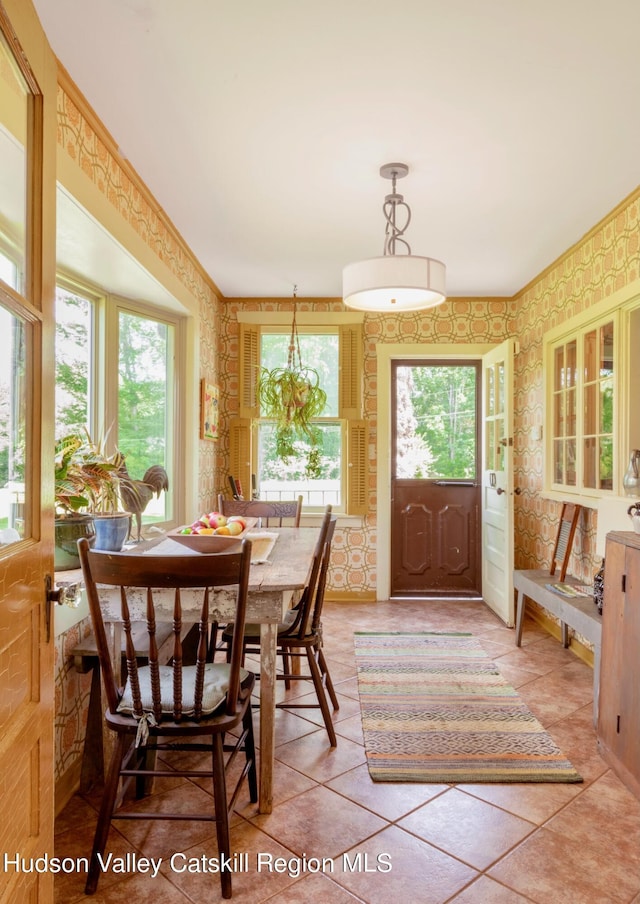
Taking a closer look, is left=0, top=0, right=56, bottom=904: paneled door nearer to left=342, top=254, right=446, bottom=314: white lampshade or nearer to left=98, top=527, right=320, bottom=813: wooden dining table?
left=98, top=527, right=320, bottom=813: wooden dining table

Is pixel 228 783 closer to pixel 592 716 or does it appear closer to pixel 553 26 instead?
pixel 592 716

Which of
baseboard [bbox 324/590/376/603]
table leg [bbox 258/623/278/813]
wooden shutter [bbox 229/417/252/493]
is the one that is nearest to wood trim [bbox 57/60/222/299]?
wooden shutter [bbox 229/417/252/493]

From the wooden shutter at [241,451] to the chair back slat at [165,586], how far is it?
3420mm

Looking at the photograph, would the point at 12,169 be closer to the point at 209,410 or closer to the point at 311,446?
the point at 209,410

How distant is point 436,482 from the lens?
5.40m

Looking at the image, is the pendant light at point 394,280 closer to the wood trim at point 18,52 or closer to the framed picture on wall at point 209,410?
the wood trim at point 18,52

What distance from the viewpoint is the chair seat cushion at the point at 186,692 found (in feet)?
5.88

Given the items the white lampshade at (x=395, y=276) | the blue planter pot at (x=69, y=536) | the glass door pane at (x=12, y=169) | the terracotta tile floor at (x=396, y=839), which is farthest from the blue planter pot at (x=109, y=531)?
the white lampshade at (x=395, y=276)

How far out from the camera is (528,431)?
486cm

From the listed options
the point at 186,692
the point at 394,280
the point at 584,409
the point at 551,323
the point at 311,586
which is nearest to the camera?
the point at 186,692

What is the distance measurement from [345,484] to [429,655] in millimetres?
1846

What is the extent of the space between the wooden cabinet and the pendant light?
4.54ft

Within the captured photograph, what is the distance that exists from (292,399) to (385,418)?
0.84m

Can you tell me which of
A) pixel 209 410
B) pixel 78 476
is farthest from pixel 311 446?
pixel 78 476
